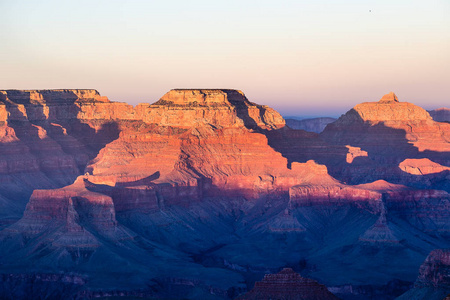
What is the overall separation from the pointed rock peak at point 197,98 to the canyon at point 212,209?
0.21 m

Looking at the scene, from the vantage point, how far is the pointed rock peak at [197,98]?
178500mm

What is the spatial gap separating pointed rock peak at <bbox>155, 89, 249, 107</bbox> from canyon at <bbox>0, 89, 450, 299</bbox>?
0.21 metres

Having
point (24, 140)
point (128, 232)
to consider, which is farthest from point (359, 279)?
point (24, 140)

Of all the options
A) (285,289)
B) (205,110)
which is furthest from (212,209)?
(285,289)

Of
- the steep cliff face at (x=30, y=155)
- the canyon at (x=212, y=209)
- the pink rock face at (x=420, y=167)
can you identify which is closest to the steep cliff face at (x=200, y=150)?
the canyon at (x=212, y=209)

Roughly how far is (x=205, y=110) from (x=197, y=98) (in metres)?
4.67

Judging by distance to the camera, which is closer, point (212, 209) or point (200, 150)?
point (212, 209)

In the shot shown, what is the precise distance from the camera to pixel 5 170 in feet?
590

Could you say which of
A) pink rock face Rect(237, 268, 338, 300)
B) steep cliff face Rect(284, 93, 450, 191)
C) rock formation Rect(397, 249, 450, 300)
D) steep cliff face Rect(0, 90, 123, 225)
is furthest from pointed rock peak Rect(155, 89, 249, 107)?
pink rock face Rect(237, 268, 338, 300)

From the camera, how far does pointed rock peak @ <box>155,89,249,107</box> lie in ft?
586

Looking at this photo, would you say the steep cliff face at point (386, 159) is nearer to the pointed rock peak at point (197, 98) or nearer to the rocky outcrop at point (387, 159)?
the rocky outcrop at point (387, 159)

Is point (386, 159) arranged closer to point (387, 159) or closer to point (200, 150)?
point (387, 159)

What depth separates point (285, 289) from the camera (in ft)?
264

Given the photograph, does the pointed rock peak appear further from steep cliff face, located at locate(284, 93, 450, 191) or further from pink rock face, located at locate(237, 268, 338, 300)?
pink rock face, located at locate(237, 268, 338, 300)
